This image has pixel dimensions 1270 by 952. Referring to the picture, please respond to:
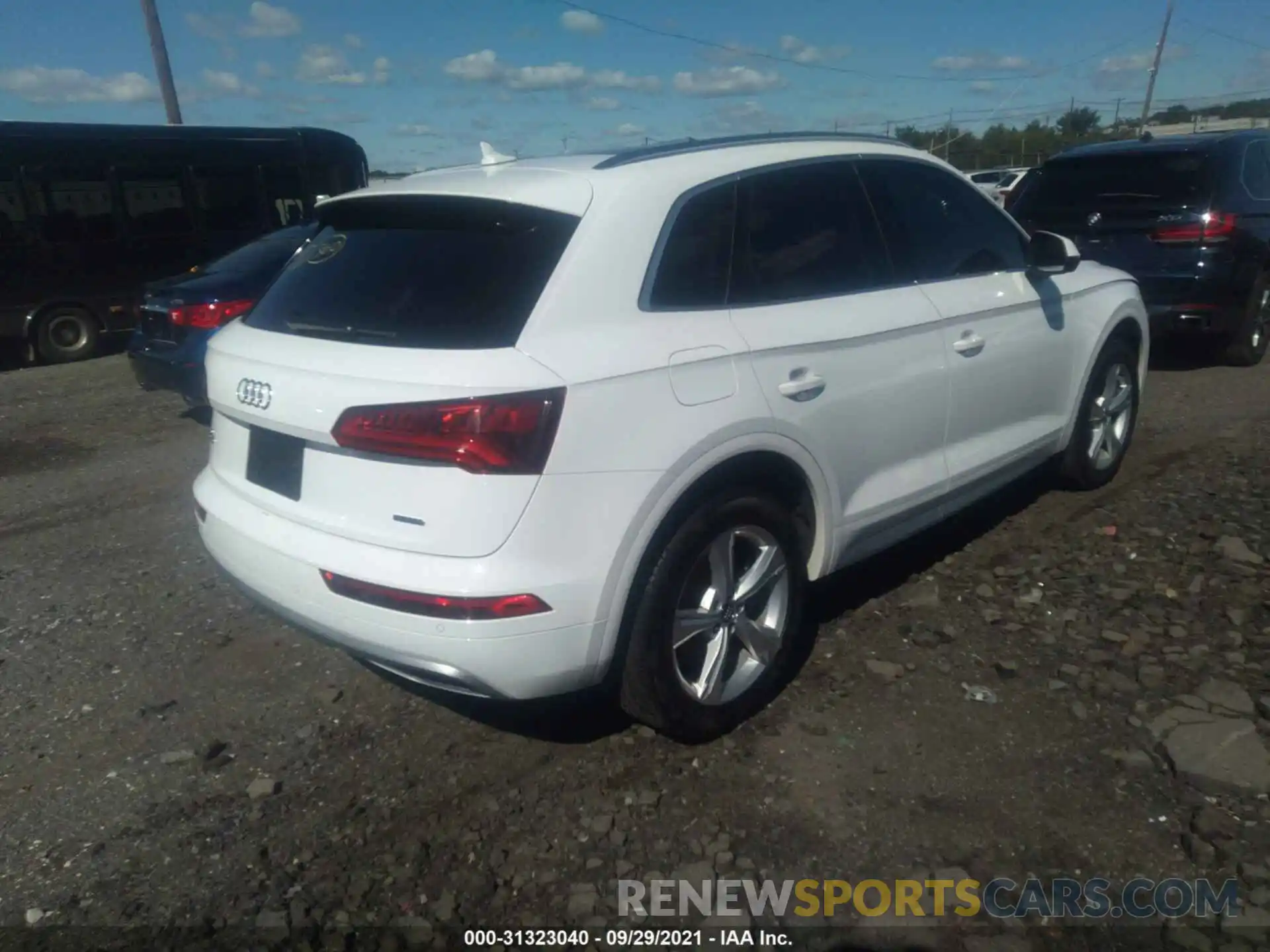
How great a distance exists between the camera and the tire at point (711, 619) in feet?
9.63

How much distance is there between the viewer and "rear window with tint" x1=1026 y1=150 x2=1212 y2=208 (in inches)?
297

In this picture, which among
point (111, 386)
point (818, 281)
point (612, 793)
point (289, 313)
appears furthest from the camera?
point (111, 386)

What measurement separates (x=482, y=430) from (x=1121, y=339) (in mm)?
4031

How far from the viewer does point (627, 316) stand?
9.45 feet

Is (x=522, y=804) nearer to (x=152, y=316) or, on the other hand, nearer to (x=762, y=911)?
(x=762, y=911)

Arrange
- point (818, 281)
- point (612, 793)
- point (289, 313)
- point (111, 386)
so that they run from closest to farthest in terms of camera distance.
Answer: point (612, 793) < point (289, 313) < point (818, 281) < point (111, 386)

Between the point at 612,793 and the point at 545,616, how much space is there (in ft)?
2.34

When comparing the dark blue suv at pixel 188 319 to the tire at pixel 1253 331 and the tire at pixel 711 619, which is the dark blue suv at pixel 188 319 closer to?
the tire at pixel 711 619

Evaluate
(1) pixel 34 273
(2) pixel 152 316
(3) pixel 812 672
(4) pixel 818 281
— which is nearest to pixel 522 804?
(3) pixel 812 672

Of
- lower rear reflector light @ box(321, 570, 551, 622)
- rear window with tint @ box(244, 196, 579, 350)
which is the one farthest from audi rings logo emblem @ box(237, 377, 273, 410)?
lower rear reflector light @ box(321, 570, 551, 622)

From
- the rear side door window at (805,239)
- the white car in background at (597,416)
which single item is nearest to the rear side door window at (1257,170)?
the white car in background at (597,416)

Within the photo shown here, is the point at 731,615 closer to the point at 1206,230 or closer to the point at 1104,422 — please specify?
the point at 1104,422

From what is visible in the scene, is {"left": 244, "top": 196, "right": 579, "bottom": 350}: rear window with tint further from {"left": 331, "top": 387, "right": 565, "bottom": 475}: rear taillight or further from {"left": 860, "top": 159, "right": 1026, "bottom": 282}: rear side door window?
{"left": 860, "top": 159, "right": 1026, "bottom": 282}: rear side door window

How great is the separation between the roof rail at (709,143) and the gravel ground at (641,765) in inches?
71.9
